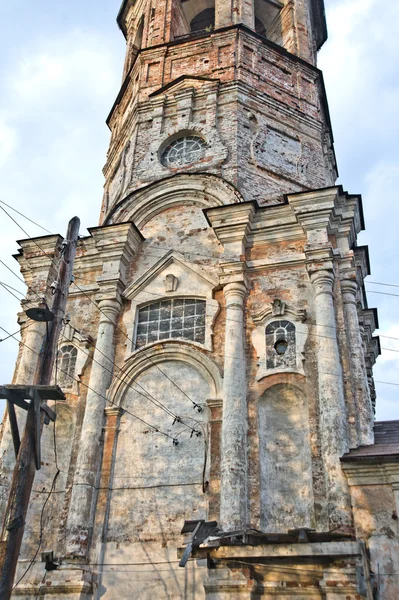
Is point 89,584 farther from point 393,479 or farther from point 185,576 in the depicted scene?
point 393,479

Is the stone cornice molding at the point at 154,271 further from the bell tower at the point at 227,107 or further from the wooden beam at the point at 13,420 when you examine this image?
the wooden beam at the point at 13,420

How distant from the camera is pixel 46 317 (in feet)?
26.2

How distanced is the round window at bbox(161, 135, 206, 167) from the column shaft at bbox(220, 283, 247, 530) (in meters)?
4.54

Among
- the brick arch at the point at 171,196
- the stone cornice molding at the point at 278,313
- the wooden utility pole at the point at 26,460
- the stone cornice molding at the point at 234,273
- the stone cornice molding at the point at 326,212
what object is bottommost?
the wooden utility pole at the point at 26,460

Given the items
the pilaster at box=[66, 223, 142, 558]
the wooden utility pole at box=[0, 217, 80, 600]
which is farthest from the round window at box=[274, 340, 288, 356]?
the wooden utility pole at box=[0, 217, 80, 600]

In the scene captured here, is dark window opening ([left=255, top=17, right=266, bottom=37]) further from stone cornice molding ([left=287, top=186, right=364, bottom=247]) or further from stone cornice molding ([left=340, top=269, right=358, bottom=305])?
stone cornice molding ([left=340, top=269, right=358, bottom=305])

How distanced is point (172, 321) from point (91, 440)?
2931 millimetres

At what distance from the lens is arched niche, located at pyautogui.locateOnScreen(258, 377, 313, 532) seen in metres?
10.1

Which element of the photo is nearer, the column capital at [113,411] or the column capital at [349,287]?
the column capital at [349,287]

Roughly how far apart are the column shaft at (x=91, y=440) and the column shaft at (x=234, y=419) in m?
2.54

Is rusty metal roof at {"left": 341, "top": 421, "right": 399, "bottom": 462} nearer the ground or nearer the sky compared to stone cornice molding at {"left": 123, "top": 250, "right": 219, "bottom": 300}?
nearer the ground

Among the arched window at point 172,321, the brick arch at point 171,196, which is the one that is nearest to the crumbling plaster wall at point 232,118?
the brick arch at point 171,196

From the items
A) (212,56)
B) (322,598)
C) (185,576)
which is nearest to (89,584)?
(185,576)

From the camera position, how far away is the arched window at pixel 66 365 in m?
12.7
